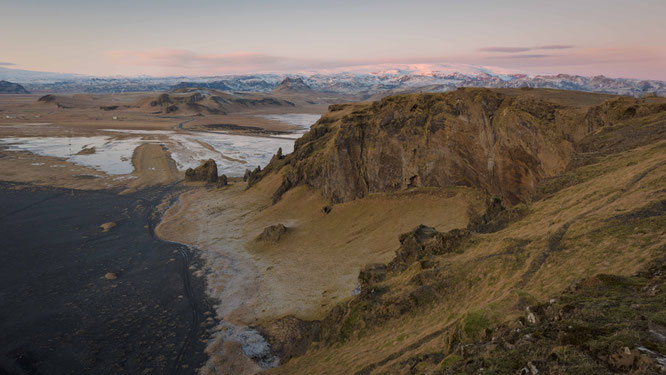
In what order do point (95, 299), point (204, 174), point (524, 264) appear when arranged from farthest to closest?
point (204, 174)
point (95, 299)
point (524, 264)

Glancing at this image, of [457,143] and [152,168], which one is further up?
[457,143]

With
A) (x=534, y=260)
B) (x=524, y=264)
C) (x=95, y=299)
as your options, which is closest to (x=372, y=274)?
(x=524, y=264)

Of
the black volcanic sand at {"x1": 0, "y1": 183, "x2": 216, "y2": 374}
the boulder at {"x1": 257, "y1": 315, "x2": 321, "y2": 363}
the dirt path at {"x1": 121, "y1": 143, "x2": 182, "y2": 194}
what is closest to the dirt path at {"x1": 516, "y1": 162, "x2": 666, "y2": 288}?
the boulder at {"x1": 257, "y1": 315, "x2": 321, "y2": 363}

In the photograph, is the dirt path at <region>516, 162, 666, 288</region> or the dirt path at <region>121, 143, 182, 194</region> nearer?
the dirt path at <region>516, 162, 666, 288</region>

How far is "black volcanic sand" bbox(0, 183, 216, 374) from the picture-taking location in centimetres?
2432

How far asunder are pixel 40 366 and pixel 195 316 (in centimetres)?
1011

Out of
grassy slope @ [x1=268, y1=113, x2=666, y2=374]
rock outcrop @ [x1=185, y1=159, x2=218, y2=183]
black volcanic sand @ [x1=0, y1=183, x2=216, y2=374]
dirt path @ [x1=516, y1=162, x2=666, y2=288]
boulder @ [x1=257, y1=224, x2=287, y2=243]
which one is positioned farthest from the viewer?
rock outcrop @ [x1=185, y1=159, x2=218, y2=183]

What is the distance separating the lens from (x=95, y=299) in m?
31.2

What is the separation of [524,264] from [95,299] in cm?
3445

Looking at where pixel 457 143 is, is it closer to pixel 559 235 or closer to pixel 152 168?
pixel 559 235

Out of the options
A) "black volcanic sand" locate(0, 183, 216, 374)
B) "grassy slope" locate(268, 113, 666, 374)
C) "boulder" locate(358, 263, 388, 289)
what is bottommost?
"black volcanic sand" locate(0, 183, 216, 374)

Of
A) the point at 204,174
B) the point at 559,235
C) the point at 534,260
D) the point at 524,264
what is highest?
the point at 559,235

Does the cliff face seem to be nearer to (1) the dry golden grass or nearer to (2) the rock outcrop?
(1) the dry golden grass

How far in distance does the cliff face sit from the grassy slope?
3.09m
